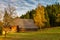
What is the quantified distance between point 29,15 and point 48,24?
93.1 feet

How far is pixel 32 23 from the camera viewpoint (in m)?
101

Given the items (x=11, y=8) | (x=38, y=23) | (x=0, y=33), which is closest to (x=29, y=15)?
(x=38, y=23)

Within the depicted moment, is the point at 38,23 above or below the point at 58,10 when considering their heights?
below

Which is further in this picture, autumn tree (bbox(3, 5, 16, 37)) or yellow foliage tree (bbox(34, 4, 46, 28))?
yellow foliage tree (bbox(34, 4, 46, 28))

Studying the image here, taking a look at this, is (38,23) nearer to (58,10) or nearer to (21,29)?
(21,29)

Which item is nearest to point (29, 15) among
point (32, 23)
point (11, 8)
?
point (32, 23)

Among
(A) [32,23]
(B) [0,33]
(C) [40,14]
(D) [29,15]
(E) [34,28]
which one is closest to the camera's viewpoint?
(B) [0,33]

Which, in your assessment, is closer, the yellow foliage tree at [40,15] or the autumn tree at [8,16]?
the autumn tree at [8,16]

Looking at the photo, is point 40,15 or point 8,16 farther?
point 40,15

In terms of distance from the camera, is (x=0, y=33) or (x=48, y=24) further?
(x=48, y=24)

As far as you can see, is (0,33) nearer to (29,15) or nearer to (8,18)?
(8,18)

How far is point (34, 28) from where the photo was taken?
310ft

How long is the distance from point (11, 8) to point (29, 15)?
79.0 m

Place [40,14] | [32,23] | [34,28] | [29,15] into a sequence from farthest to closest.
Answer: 1. [29,15]
2. [32,23]
3. [34,28]
4. [40,14]
